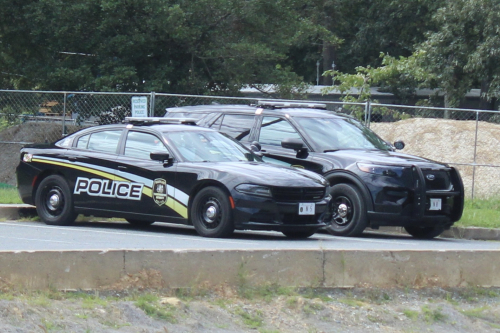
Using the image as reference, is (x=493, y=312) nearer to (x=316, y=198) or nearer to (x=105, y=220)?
(x=316, y=198)

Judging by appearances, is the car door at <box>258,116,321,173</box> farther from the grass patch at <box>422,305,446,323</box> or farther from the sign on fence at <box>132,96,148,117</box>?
the grass patch at <box>422,305,446,323</box>

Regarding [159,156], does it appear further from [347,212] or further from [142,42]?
[142,42]

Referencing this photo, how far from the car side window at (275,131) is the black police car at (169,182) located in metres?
1.16

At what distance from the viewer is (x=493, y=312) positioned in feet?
23.5

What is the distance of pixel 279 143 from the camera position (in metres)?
12.5

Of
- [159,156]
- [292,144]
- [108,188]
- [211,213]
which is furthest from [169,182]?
[292,144]

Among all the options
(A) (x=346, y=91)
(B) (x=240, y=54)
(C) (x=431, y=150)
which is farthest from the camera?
(A) (x=346, y=91)

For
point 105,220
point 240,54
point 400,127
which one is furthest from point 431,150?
point 105,220

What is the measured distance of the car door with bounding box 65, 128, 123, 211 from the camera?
11.2 meters

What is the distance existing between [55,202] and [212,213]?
2691 mm

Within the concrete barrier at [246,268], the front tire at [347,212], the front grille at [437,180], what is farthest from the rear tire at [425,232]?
the concrete barrier at [246,268]

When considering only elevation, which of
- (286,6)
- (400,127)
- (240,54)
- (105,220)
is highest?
(286,6)

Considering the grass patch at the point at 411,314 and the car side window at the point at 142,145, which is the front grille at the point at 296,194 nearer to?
the car side window at the point at 142,145

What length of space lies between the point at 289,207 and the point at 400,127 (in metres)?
11.0
